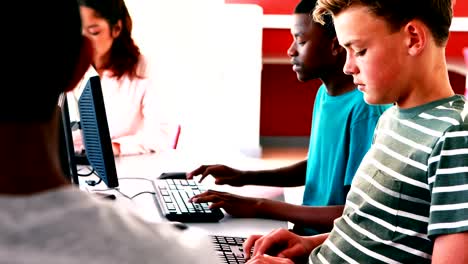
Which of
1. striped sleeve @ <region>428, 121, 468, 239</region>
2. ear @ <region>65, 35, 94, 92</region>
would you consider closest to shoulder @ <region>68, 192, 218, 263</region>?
ear @ <region>65, 35, 94, 92</region>

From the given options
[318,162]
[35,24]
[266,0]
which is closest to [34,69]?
[35,24]

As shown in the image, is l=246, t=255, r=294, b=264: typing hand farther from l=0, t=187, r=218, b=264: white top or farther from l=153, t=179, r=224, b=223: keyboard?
l=0, t=187, r=218, b=264: white top

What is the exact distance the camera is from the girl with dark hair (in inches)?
110

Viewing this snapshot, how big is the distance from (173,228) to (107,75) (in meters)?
2.37

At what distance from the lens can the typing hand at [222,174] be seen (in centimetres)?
204

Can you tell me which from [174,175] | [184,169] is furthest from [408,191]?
[184,169]

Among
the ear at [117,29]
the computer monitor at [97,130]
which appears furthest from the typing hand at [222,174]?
the ear at [117,29]

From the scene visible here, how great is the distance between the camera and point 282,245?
151cm

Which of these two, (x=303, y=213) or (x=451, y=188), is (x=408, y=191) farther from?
(x=303, y=213)

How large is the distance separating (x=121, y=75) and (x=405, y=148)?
1.82 meters

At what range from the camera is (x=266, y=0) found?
553 cm

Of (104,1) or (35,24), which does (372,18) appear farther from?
(104,1)

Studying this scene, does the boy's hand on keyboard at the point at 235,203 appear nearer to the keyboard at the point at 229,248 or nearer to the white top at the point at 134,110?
the keyboard at the point at 229,248

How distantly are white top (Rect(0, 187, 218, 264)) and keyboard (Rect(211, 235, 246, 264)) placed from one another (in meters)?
0.86
